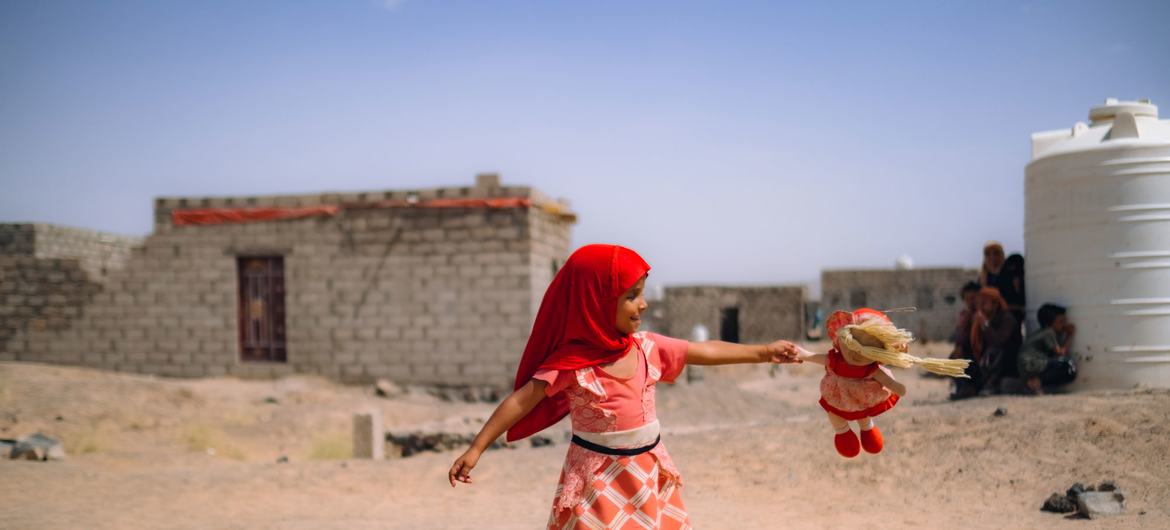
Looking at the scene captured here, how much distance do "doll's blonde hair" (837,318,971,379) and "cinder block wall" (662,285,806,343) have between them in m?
20.9

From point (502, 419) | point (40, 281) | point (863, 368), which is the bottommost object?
point (502, 419)

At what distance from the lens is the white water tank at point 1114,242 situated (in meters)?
7.16

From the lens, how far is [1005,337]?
7.99 m

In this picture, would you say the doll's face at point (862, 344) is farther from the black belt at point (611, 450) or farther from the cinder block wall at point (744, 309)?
the cinder block wall at point (744, 309)

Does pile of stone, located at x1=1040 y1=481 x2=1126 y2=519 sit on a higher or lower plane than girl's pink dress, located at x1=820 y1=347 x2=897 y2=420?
lower

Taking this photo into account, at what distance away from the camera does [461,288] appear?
525 inches

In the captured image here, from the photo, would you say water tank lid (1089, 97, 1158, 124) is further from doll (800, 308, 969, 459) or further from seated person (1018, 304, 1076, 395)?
doll (800, 308, 969, 459)

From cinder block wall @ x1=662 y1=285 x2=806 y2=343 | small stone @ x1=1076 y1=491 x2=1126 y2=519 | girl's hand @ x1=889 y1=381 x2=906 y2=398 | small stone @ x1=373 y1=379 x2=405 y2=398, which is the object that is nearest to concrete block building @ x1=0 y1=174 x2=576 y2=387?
small stone @ x1=373 y1=379 x2=405 y2=398

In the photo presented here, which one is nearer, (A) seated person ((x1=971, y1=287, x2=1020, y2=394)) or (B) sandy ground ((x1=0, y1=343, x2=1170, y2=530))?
(B) sandy ground ((x1=0, y1=343, x2=1170, y2=530))

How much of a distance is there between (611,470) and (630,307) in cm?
58

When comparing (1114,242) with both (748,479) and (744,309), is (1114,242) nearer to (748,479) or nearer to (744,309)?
(748,479)

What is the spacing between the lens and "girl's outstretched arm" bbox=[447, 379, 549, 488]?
2900 mm

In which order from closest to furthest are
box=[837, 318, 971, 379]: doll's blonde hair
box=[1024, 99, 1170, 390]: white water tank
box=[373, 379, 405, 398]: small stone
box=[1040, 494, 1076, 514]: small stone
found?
box=[837, 318, 971, 379]: doll's blonde hair
box=[1040, 494, 1076, 514]: small stone
box=[1024, 99, 1170, 390]: white water tank
box=[373, 379, 405, 398]: small stone

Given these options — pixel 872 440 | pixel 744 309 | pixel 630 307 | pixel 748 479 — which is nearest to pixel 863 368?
pixel 872 440
